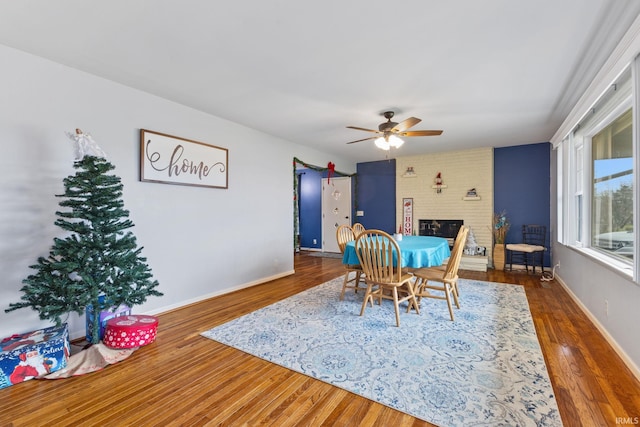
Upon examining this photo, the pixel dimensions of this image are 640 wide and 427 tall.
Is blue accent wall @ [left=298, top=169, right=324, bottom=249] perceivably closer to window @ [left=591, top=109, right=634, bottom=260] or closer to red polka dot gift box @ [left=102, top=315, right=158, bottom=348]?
window @ [left=591, top=109, right=634, bottom=260]

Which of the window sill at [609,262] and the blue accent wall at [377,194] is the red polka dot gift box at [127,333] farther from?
the blue accent wall at [377,194]

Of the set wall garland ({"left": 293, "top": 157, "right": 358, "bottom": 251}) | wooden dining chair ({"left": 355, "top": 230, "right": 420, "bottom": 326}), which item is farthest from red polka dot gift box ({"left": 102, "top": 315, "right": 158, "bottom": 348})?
wall garland ({"left": 293, "top": 157, "right": 358, "bottom": 251})

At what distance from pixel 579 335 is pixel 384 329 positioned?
1724mm

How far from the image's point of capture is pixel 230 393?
185 cm

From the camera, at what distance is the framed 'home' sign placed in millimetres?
3123

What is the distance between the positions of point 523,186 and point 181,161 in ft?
19.6

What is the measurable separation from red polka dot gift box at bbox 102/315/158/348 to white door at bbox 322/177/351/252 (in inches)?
212

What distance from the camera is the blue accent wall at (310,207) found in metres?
7.99

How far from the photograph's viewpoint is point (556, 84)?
290 centimetres

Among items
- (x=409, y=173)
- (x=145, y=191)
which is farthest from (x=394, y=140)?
(x=409, y=173)

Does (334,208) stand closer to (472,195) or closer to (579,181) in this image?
(472,195)

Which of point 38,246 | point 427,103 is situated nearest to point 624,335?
point 427,103

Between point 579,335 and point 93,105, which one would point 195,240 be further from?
point 579,335

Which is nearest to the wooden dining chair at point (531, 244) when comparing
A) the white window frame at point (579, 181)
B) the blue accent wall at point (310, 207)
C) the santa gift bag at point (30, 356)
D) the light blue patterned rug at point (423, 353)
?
the white window frame at point (579, 181)
